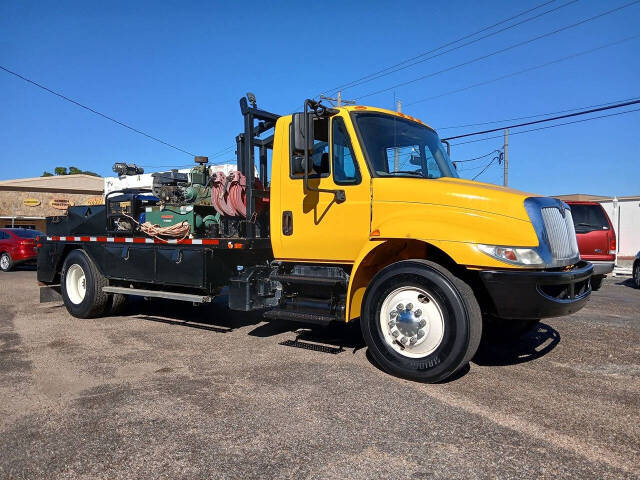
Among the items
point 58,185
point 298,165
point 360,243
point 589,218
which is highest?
point 58,185

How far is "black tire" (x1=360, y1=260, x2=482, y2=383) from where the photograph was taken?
402 cm

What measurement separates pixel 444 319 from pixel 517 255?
0.79m

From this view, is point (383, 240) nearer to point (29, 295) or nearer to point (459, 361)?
point (459, 361)

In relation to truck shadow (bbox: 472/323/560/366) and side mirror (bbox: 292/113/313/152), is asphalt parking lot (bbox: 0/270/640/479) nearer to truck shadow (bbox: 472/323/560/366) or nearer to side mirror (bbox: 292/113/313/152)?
truck shadow (bbox: 472/323/560/366)

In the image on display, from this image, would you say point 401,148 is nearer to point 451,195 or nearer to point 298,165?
point 298,165

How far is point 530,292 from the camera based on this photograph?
12.8ft

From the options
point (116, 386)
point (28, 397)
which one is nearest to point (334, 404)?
point (116, 386)

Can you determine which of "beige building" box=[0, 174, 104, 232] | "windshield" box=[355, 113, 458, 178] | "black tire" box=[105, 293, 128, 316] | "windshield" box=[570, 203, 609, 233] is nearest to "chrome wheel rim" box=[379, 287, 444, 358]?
"windshield" box=[355, 113, 458, 178]

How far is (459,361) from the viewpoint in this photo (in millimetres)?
4016

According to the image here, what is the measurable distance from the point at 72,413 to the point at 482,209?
3.53m

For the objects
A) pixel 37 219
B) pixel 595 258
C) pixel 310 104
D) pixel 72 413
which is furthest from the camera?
pixel 37 219

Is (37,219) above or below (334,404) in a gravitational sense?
above

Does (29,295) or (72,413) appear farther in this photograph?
(29,295)

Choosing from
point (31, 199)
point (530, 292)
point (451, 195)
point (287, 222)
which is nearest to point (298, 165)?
point (287, 222)
